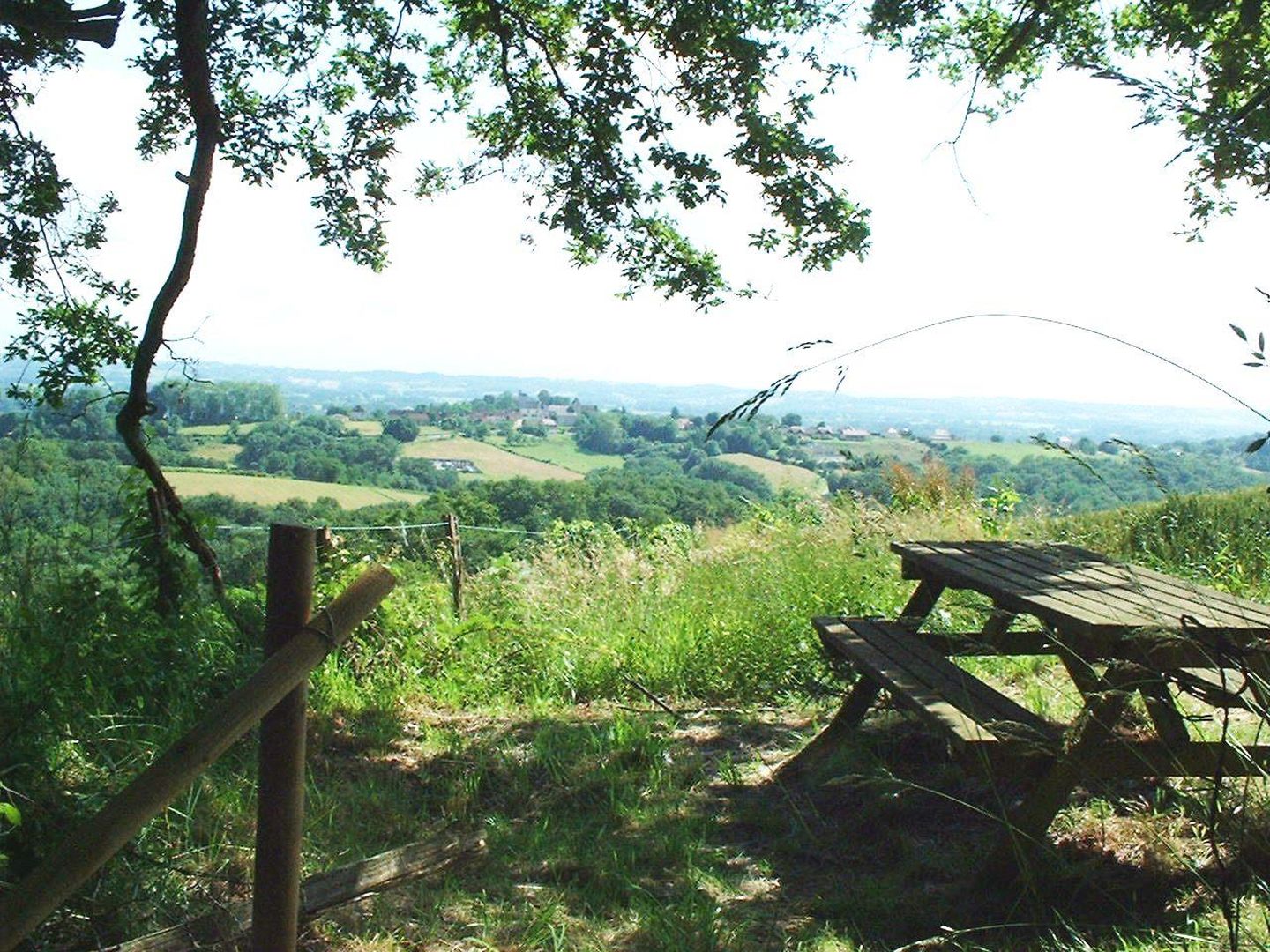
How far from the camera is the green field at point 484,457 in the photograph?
79.9 feet

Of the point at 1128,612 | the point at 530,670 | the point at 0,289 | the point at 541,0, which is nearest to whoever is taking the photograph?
the point at 1128,612

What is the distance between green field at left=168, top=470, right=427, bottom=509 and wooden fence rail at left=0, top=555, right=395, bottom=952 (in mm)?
9371

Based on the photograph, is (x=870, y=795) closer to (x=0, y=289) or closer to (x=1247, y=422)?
(x=1247, y=422)

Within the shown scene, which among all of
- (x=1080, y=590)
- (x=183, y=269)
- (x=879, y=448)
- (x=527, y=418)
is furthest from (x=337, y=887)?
(x=527, y=418)

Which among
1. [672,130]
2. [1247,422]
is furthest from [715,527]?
[1247,422]

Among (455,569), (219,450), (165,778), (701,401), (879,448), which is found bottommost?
(455,569)

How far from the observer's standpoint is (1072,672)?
12.4ft

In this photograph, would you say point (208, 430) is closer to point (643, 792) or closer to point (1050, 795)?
point (643, 792)

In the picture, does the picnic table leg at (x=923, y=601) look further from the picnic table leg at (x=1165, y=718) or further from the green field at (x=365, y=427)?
the green field at (x=365, y=427)

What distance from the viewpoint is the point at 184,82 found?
527cm

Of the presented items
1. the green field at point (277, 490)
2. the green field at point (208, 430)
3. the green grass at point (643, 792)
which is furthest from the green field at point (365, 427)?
the green grass at point (643, 792)

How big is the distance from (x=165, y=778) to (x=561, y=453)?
27.3 m

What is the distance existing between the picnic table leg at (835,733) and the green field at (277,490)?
7.98 meters

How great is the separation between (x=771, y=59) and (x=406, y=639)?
3953 mm
